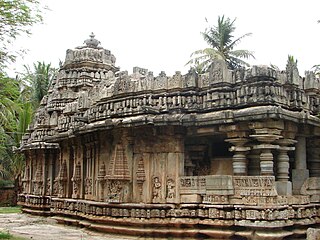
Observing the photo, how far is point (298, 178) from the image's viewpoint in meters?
11.9

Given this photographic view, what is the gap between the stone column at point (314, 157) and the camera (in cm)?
1259

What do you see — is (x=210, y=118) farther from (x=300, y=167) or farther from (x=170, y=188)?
(x=300, y=167)

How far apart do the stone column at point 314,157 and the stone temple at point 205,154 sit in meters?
0.03

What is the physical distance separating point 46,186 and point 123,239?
30.5ft

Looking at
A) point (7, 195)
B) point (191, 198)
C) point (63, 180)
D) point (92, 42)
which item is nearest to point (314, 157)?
point (191, 198)

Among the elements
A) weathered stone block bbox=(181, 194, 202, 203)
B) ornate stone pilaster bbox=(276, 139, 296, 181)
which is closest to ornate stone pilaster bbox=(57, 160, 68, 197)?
weathered stone block bbox=(181, 194, 202, 203)

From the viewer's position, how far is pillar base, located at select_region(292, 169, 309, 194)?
1180 cm

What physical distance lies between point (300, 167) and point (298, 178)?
30 centimetres

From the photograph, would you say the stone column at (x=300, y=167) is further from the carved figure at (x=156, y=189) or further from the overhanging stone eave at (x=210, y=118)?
the carved figure at (x=156, y=189)

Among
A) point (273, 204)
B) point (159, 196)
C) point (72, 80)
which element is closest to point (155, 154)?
point (159, 196)

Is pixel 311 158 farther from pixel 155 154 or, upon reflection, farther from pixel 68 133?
pixel 68 133

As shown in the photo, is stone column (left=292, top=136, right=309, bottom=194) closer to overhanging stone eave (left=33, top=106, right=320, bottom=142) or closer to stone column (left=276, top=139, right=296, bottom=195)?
overhanging stone eave (left=33, top=106, right=320, bottom=142)

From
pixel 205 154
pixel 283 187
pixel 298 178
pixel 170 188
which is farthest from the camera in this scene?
pixel 205 154

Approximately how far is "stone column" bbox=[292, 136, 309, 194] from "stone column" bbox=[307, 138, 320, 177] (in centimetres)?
58
